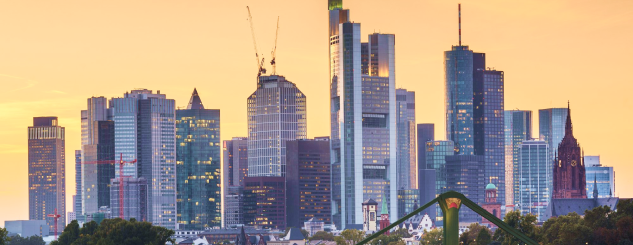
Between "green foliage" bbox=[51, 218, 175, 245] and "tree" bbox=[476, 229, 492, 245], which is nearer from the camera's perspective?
"green foliage" bbox=[51, 218, 175, 245]

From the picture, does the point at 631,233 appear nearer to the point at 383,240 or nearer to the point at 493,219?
the point at 493,219

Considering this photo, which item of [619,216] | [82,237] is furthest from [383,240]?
[619,216]

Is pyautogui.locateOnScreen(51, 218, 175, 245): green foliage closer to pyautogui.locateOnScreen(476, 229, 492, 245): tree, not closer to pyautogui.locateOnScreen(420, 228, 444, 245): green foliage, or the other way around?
pyautogui.locateOnScreen(476, 229, 492, 245): tree

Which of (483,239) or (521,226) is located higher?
(521,226)

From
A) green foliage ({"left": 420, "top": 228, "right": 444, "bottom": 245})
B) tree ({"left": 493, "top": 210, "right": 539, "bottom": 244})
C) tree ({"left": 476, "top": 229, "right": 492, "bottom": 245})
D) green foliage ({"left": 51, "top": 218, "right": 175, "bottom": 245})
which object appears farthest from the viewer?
green foliage ({"left": 420, "top": 228, "right": 444, "bottom": 245})

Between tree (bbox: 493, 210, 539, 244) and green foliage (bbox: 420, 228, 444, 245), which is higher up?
tree (bbox: 493, 210, 539, 244)

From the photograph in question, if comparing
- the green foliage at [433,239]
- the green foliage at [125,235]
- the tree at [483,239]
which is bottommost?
the green foliage at [433,239]

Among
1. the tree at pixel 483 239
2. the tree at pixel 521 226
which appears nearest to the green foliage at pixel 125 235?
the tree at pixel 521 226

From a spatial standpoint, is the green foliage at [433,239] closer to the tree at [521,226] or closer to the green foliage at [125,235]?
the tree at [521,226]

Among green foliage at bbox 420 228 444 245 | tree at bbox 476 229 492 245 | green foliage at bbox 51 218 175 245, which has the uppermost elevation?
green foliage at bbox 51 218 175 245

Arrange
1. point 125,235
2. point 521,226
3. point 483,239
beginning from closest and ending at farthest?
point 125,235 < point 521,226 < point 483,239

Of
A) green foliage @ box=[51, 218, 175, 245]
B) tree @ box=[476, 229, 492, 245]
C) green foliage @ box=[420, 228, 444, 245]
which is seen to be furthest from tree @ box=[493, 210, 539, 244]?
green foliage @ box=[420, 228, 444, 245]

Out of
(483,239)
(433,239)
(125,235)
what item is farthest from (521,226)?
(433,239)

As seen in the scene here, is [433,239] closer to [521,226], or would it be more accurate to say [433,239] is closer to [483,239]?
[483,239]
